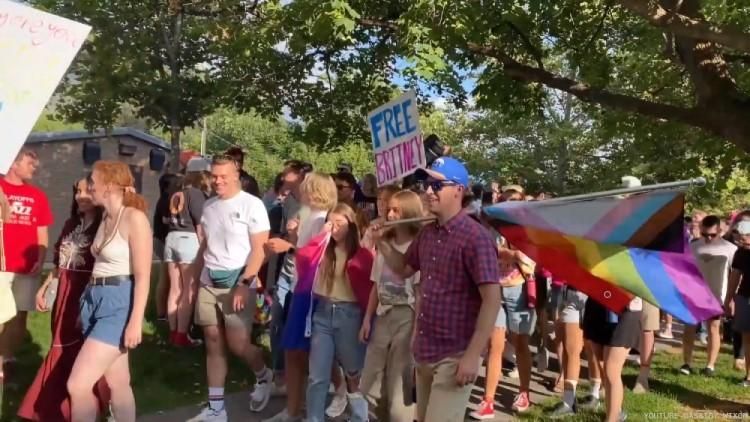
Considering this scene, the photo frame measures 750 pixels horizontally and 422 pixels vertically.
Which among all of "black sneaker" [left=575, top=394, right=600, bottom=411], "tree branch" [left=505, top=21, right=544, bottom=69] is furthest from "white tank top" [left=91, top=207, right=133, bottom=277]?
"tree branch" [left=505, top=21, right=544, bottom=69]

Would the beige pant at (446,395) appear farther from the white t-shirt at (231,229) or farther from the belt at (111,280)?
the white t-shirt at (231,229)

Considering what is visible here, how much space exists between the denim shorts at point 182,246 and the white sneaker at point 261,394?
1608 mm

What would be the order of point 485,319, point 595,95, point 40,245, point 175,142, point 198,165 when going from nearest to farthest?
point 485,319, point 40,245, point 198,165, point 595,95, point 175,142

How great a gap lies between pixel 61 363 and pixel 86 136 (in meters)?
16.7

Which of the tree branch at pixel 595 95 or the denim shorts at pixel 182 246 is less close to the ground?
the tree branch at pixel 595 95

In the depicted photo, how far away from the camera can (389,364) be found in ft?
15.8

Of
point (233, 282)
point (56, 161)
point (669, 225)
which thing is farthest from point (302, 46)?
point (56, 161)

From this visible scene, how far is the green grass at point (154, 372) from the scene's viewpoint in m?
6.19

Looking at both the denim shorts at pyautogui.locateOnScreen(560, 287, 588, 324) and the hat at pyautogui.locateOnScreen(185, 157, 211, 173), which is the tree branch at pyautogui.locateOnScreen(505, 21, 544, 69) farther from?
the hat at pyautogui.locateOnScreen(185, 157, 211, 173)

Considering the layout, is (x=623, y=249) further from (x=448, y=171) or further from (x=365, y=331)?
(x=365, y=331)

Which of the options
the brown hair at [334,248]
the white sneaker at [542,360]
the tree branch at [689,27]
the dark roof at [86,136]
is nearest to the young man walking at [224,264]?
the brown hair at [334,248]

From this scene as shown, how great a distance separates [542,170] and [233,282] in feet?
87.9

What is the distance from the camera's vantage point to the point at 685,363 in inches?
345

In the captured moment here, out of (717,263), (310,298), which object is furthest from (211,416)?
(717,263)
